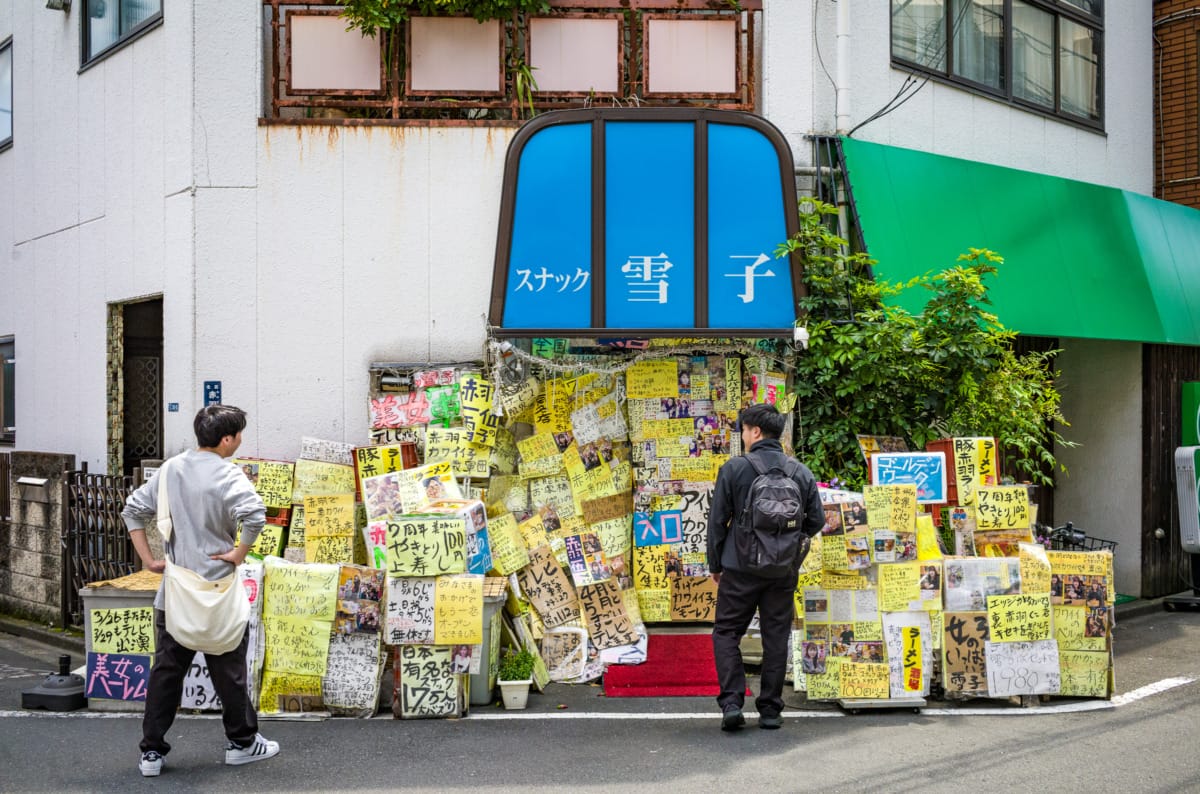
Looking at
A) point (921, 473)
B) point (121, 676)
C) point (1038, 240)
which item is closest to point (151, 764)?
point (121, 676)

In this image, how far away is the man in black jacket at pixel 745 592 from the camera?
22.4 ft

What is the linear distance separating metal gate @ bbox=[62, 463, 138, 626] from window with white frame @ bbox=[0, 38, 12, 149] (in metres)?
5.34

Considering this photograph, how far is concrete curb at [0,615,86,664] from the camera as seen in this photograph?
31.4ft

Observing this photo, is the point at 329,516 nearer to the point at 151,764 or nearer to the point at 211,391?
the point at 211,391

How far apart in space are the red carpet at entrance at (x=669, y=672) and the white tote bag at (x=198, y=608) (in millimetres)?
3016

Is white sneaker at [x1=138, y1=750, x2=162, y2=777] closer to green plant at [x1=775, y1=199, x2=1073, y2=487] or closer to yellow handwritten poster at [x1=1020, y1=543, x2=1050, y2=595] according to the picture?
green plant at [x1=775, y1=199, x2=1073, y2=487]

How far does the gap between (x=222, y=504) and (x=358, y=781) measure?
171 centimetres

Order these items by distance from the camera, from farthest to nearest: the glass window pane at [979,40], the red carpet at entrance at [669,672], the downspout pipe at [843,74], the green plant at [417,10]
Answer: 1. the glass window pane at [979,40]
2. the downspout pipe at [843,74]
3. the green plant at [417,10]
4. the red carpet at entrance at [669,672]

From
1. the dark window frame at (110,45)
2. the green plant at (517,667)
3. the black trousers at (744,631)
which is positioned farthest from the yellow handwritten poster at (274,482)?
the dark window frame at (110,45)

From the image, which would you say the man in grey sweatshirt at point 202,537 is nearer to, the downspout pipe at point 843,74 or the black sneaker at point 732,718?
the black sneaker at point 732,718

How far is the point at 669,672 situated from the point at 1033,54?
7983 mm

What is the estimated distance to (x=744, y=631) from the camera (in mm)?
6863

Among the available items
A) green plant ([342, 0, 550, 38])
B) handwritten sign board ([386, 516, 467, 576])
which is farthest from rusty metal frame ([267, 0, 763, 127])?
handwritten sign board ([386, 516, 467, 576])

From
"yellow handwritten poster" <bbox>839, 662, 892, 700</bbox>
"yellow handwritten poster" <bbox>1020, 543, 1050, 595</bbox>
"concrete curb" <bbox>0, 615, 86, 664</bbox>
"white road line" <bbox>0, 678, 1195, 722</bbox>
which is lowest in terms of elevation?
"concrete curb" <bbox>0, 615, 86, 664</bbox>
